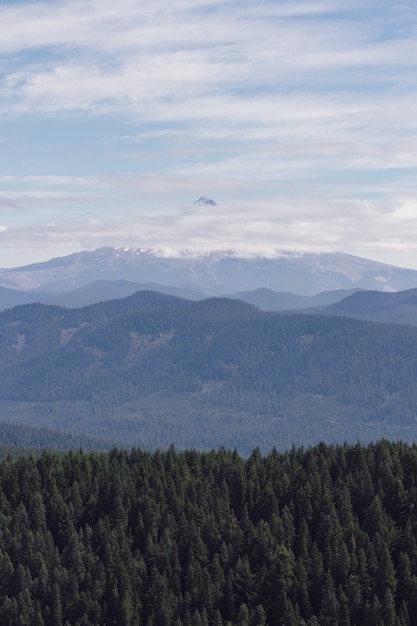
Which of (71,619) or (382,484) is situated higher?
(382,484)

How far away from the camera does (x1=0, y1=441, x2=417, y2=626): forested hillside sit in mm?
149625

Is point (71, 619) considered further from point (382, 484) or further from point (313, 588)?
point (382, 484)

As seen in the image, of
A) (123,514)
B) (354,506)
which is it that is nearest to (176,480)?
(123,514)

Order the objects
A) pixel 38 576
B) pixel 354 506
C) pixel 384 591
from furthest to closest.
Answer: pixel 354 506 < pixel 38 576 < pixel 384 591

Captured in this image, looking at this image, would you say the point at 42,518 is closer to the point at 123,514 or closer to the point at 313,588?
the point at 123,514

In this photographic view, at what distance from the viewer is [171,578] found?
158 m

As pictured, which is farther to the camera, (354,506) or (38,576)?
(354,506)

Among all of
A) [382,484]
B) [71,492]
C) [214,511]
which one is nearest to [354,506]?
[382,484]

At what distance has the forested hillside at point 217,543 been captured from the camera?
14962 centimetres

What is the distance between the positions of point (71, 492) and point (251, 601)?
45529mm

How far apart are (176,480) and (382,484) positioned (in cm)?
3794

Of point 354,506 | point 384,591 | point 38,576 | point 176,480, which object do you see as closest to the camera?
point 384,591

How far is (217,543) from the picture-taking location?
6594 inches

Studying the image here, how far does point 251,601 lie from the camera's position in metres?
153
